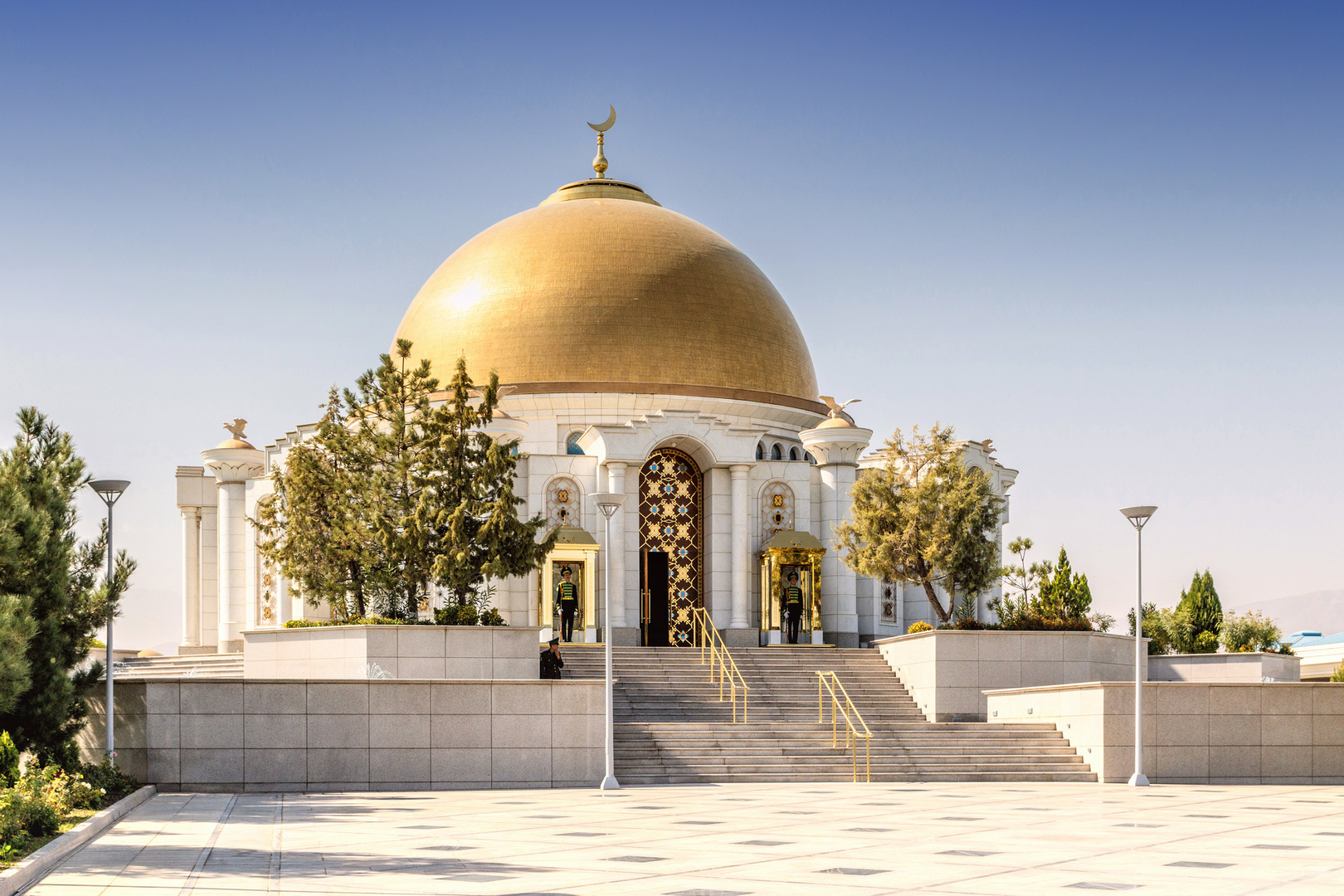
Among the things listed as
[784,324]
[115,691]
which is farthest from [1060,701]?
[784,324]

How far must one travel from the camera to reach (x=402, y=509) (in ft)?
87.1

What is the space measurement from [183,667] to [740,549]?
1308cm

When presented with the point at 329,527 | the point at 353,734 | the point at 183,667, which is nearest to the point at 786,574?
the point at 329,527

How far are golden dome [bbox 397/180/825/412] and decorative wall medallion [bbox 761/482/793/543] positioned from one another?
4356 millimetres

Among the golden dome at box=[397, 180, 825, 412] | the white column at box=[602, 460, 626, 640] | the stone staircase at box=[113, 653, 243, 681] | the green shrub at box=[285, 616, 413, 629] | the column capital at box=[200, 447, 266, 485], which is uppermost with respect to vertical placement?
the golden dome at box=[397, 180, 825, 412]

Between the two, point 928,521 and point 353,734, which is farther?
point 928,521

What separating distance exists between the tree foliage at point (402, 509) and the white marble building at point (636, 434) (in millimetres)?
5371

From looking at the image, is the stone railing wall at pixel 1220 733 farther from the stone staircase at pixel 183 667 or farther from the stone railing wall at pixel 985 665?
the stone staircase at pixel 183 667

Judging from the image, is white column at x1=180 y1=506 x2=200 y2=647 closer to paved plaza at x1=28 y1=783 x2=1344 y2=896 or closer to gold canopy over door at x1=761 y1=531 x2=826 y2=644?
gold canopy over door at x1=761 y1=531 x2=826 y2=644

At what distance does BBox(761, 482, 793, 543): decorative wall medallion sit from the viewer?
116 feet

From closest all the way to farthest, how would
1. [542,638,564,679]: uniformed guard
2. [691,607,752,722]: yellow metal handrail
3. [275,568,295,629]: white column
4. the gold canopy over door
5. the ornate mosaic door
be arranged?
[691,607,752,722]: yellow metal handrail → [542,638,564,679]: uniformed guard → the gold canopy over door → [275,568,295,629]: white column → the ornate mosaic door

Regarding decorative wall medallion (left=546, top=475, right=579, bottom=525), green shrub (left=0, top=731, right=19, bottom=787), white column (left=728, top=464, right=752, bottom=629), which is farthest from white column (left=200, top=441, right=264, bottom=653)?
green shrub (left=0, top=731, right=19, bottom=787)

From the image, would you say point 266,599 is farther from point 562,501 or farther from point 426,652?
point 426,652

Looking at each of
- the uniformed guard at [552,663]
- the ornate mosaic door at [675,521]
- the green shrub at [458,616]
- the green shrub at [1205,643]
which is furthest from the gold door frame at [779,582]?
the green shrub at [1205,643]
